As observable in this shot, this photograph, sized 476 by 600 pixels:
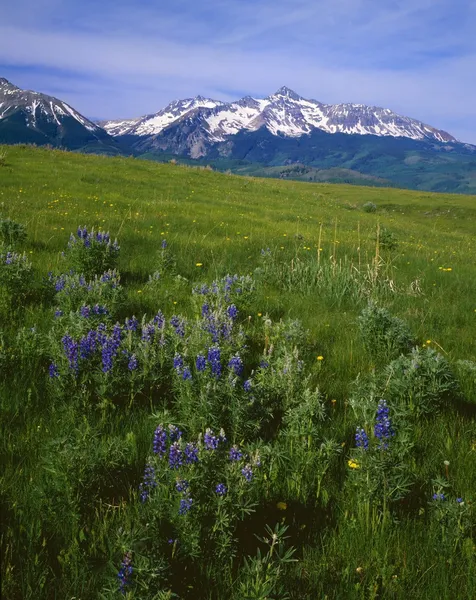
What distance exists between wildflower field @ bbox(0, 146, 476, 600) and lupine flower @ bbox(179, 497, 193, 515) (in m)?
0.01

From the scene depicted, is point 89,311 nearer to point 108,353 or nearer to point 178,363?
point 108,353

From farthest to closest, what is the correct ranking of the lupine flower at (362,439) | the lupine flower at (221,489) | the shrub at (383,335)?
the shrub at (383,335), the lupine flower at (362,439), the lupine flower at (221,489)

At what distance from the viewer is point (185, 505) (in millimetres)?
2205

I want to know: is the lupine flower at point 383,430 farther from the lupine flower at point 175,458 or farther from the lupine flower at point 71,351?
the lupine flower at point 71,351

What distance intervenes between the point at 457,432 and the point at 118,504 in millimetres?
2739

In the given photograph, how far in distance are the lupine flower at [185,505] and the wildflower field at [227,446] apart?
0.01 metres

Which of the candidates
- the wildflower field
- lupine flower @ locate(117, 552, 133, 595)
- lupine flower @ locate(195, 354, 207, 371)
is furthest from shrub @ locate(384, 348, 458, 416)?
lupine flower @ locate(117, 552, 133, 595)

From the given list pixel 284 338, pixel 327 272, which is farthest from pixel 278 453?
pixel 327 272

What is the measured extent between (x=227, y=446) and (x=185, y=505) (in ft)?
3.23

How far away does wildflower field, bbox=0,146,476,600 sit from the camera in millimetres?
2207

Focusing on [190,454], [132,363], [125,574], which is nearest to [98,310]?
[132,363]

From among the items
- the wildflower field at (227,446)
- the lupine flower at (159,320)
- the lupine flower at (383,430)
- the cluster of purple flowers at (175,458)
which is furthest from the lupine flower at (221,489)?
the lupine flower at (159,320)

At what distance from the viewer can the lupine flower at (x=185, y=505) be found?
2195 millimetres

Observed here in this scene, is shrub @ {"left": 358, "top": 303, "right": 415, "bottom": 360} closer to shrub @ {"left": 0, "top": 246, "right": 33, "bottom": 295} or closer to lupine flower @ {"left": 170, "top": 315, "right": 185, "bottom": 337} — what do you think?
lupine flower @ {"left": 170, "top": 315, "right": 185, "bottom": 337}
